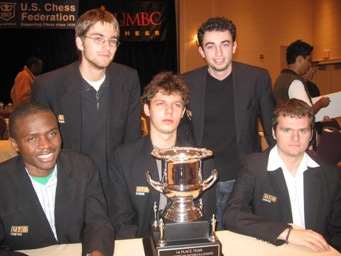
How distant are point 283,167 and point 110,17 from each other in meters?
1.47

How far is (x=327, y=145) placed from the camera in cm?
311

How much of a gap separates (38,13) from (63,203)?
7045 millimetres

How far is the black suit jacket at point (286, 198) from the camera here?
184 centimetres

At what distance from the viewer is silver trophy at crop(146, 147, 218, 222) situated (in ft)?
4.52

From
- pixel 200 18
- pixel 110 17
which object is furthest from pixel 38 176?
pixel 200 18

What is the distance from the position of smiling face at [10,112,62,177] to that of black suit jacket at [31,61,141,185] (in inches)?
22.0

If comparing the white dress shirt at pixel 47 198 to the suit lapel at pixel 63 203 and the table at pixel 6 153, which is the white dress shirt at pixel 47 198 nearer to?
the suit lapel at pixel 63 203

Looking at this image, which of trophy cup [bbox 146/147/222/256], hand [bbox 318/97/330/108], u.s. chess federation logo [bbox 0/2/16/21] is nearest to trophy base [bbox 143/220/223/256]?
trophy cup [bbox 146/147/222/256]

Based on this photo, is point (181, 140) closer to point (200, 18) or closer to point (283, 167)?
point (283, 167)

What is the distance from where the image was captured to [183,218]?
1.39 m

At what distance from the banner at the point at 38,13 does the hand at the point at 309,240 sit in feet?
24.2

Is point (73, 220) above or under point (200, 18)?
under

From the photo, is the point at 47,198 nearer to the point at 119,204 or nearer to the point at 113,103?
the point at 119,204

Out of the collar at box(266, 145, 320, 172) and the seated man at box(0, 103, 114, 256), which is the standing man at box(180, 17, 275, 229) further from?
the seated man at box(0, 103, 114, 256)
